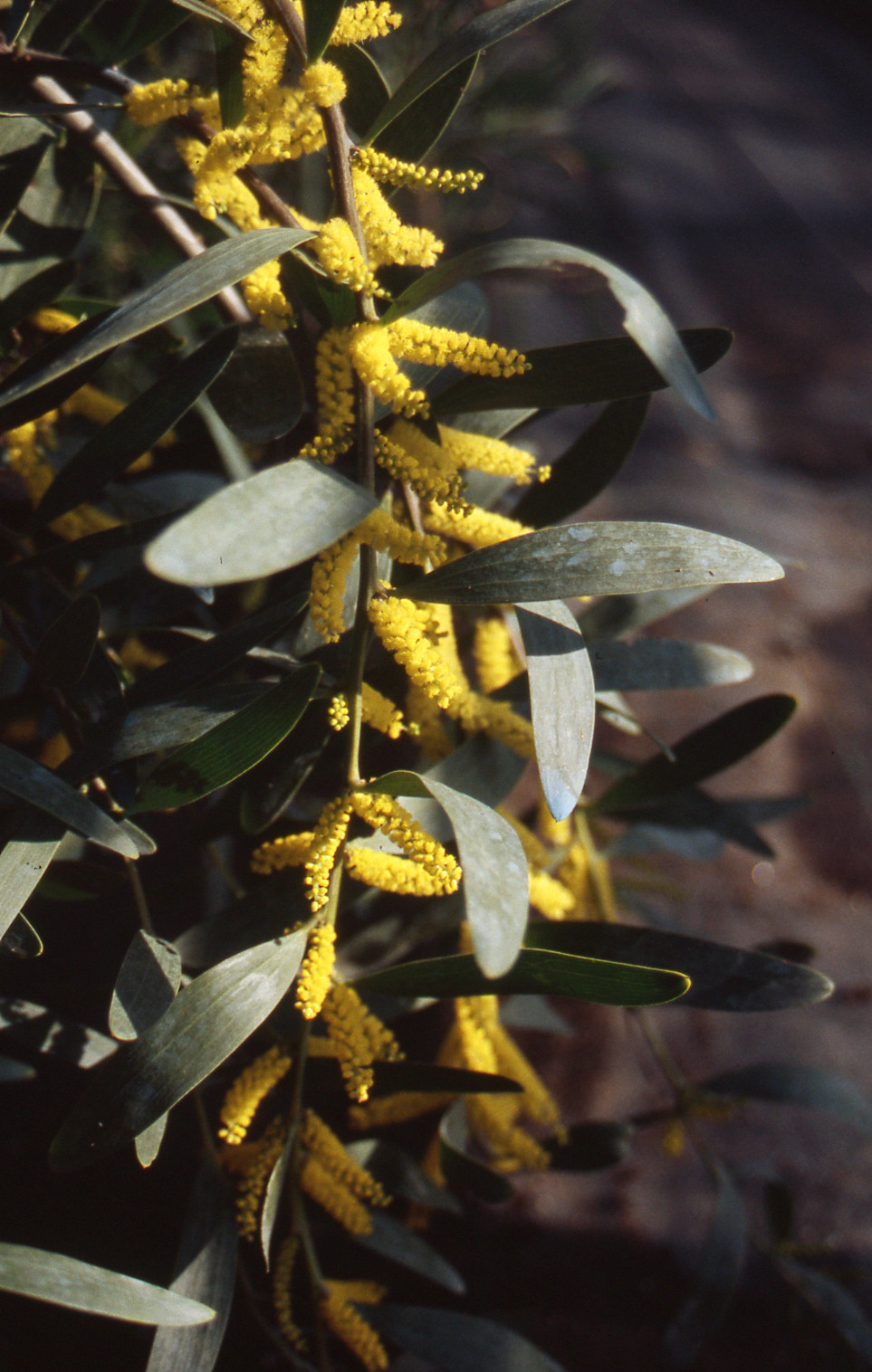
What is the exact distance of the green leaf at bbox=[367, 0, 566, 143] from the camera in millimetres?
386

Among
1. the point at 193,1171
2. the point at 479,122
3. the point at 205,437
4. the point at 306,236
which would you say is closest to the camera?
the point at 306,236

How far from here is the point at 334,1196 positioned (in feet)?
1.81

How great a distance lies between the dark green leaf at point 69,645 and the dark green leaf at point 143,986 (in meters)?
0.15

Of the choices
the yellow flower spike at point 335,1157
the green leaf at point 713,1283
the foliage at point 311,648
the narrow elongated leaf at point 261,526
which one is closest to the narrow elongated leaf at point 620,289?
the foliage at point 311,648

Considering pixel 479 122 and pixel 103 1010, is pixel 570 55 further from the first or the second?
pixel 103 1010

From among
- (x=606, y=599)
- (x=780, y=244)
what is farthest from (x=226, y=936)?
(x=780, y=244)

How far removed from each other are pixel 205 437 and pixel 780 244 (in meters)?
1.58

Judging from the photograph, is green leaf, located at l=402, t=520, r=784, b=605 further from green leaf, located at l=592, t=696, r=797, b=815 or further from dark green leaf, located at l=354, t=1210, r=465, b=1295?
dark green leaf, located at l=354, t=1210, r=465, b=1295

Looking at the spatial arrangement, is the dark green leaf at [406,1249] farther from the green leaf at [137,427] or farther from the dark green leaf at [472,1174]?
the green leaf at [137,427]

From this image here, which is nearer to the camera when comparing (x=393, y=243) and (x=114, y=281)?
(x=393, y=243)

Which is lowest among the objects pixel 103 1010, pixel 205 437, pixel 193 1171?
pixel 193 1171

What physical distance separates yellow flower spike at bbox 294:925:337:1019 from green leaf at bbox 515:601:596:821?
0.47 feet

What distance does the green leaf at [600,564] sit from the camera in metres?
0.37

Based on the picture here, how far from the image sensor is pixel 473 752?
21.7 inches
